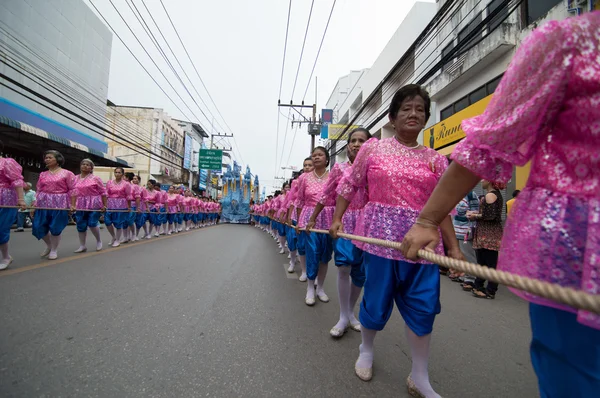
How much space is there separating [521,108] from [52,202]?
6.53m

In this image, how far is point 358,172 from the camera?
6.88ft

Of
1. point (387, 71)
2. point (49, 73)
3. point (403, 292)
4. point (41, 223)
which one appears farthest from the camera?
point (387, 71)

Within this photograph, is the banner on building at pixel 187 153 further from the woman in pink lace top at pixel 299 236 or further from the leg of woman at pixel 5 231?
the woman in pink lace top at pixel 299 236

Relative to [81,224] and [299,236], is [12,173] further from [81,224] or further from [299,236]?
[299,236]

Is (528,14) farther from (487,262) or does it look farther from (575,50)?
(575,50)

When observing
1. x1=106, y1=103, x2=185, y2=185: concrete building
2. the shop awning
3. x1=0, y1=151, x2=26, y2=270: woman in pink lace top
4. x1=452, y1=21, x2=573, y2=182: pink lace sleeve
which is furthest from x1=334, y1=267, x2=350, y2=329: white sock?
x1=106, y1=103, x2=185, y2=185: concrete building

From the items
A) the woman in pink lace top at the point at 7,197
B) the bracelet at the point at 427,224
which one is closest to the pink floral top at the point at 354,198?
the bracelet at the point at 427,224

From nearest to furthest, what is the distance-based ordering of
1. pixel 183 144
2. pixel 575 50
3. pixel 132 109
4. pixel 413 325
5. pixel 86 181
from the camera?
pixel 575 50 < pixel 413 325 < pixel 86 181 < pixel 132 109 < pixel 183 144

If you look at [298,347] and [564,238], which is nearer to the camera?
[564,238]

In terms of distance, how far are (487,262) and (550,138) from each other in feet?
14.0

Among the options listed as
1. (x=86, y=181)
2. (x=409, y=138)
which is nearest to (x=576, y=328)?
(x=409, y=138)

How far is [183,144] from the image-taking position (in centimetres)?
3959

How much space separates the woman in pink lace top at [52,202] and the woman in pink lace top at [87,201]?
0.38 m

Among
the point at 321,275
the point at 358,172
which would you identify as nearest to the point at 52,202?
the point at 321,275
